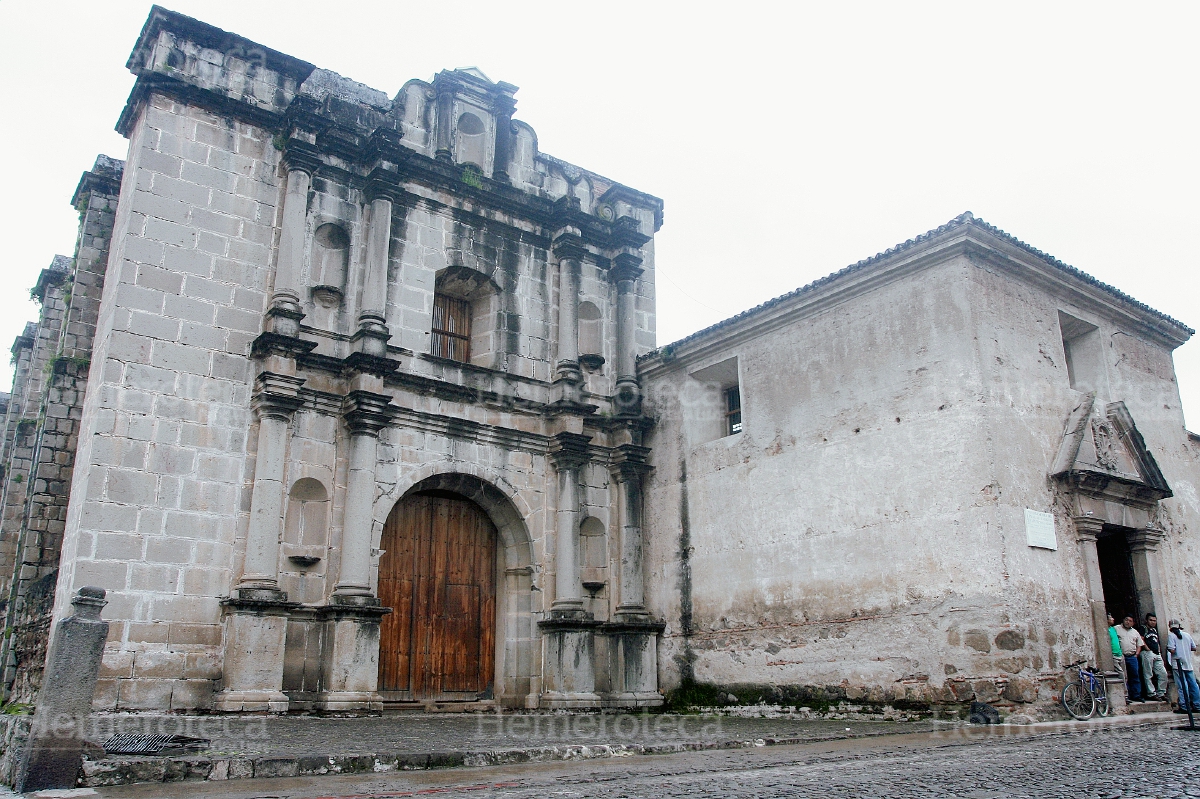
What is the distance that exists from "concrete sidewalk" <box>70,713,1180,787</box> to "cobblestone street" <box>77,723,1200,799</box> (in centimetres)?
20

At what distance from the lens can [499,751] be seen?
7.10m

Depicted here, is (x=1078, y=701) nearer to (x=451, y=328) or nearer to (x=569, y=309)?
(x=569, y=309)

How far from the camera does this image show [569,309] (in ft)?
50.8

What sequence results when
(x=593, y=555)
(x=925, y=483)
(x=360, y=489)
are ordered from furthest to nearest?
(x=593, y=555) → (x=360, y=489) → (x=925, y=483)

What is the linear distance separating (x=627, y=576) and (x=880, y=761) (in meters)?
7.90

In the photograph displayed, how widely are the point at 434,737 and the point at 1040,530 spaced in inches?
282

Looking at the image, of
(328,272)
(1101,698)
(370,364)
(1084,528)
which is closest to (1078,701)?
(1101,698)

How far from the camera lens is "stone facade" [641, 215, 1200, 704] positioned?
36.4 ft

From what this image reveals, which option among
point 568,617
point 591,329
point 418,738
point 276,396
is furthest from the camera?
point 591,329

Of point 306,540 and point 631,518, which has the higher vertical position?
point 631,518

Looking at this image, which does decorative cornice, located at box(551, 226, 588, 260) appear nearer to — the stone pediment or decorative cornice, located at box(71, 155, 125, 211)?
decorative cornice, located at box(71, 155, 125, 211)

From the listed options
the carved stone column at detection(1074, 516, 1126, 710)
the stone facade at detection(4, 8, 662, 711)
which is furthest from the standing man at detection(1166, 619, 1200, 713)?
the stone facade at detection(4, 8, 662, 711)

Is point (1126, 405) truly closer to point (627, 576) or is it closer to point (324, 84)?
point (627, 576)

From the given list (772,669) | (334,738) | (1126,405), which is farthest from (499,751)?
(1126,405)
